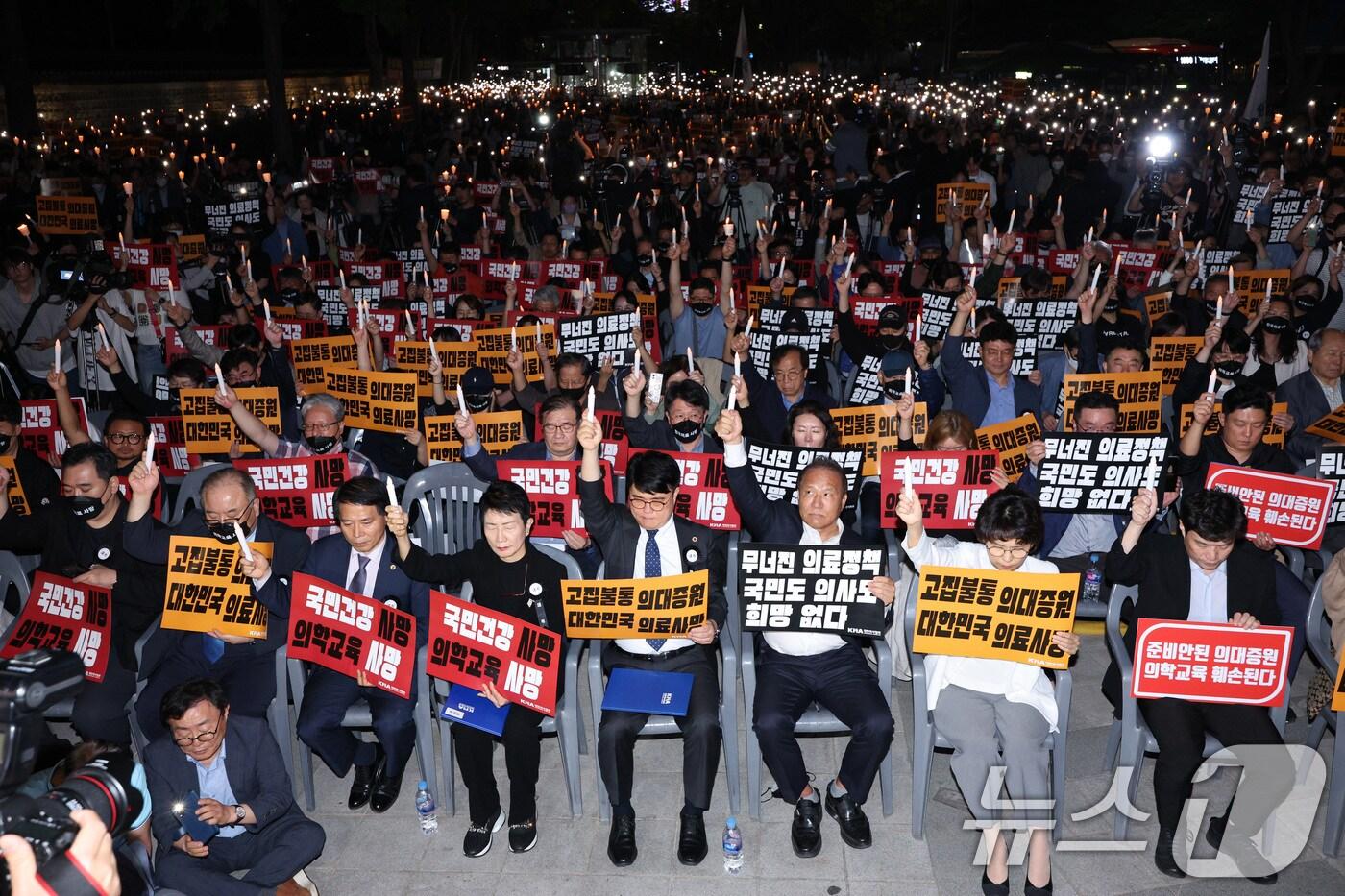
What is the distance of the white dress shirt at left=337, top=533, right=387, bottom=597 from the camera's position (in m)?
5.62

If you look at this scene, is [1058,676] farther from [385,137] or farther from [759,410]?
[385,137]

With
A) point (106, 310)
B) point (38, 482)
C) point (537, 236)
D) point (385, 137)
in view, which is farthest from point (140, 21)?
point (38, 482)

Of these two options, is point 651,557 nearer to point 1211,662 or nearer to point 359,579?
point 359,579

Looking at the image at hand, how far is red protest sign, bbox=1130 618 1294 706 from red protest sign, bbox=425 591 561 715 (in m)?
2.57

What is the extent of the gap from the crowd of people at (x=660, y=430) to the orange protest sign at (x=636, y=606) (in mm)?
139

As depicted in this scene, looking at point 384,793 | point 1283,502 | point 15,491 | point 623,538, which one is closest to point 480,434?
point 623,538

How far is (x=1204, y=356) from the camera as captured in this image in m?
7.50

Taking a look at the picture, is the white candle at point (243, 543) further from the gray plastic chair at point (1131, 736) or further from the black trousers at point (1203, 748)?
the black trousers at point (1203, 748)

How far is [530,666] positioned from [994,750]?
2079 millimetres

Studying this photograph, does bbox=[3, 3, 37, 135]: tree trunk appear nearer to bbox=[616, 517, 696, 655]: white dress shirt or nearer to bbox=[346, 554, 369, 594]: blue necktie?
bbox=[346, 554, 369, 594]: blue necktie

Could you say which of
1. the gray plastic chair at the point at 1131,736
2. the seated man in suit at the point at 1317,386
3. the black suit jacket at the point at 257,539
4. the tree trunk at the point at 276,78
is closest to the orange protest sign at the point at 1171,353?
the seated man in suit at the point at 1317,386

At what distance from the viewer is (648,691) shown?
518cm

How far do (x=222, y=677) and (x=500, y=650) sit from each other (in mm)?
1572

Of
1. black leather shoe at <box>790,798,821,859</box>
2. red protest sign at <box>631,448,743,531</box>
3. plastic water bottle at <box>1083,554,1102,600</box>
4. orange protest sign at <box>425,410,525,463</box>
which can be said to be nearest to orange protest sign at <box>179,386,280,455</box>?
orange protest sign at <box>425,410,525,463</box>
